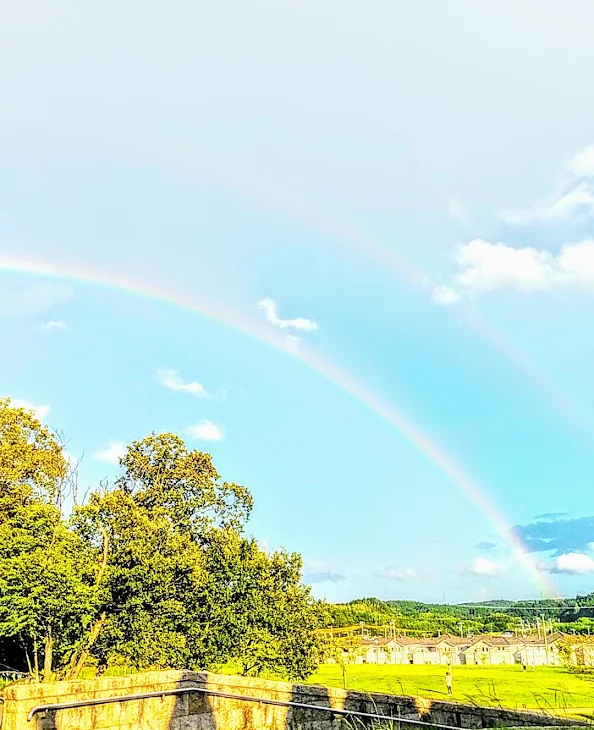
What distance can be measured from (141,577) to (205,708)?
11777mm

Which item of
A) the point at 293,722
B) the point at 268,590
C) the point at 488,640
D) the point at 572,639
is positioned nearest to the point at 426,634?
the point at 488,640

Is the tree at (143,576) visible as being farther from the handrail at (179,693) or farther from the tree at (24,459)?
the handrail at (179,693)

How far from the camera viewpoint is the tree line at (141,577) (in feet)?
65.9

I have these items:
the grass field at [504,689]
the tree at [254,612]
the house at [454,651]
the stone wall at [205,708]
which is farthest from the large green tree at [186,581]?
the house at [454,651]

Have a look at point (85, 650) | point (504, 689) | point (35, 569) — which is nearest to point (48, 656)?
point (85, 650)

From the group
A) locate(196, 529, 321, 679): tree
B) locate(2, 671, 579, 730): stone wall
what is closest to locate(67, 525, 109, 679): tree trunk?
locate(196, 529, 321, 679): tree

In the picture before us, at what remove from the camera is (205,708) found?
10.1 m

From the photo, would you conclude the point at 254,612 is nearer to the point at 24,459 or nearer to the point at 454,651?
the point at 24,459

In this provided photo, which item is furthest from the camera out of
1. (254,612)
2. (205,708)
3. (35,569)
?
(254,612)

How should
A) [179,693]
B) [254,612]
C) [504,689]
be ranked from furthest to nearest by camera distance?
1. [504,689]
2. [254,612]
3. [179,693]

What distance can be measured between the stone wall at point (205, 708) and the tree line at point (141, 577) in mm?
10893

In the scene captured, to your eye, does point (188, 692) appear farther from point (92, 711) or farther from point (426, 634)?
point (426, 634)

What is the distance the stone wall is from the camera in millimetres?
8767

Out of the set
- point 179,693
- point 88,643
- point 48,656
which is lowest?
point 179,693
